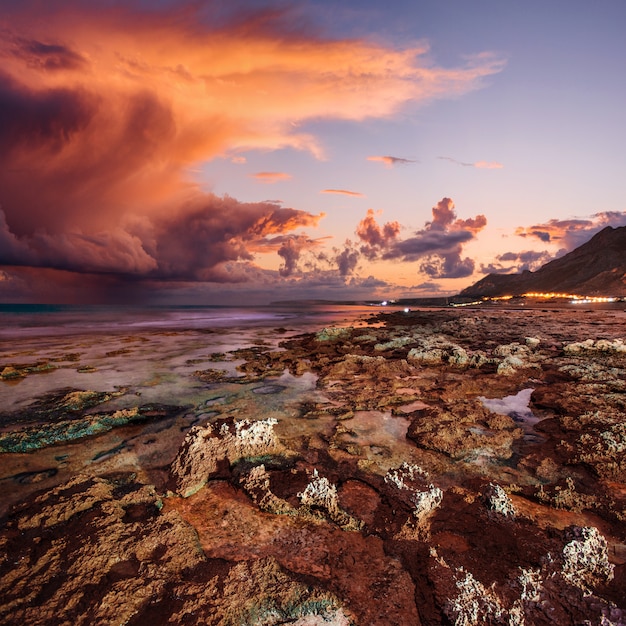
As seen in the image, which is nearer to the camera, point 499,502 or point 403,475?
point 499,502

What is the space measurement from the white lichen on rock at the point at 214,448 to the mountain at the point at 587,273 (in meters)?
134

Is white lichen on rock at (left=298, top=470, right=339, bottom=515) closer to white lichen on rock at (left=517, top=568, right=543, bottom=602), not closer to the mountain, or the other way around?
white lichen on rock at (left=517, top=568, right=543, bottom=602)

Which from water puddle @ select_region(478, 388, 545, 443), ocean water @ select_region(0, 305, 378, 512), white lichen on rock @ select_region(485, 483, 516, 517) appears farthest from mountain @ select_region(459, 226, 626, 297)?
white lichen on rock @ select_region(485, 483, 516, 517)

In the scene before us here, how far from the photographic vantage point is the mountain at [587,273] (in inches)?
4377

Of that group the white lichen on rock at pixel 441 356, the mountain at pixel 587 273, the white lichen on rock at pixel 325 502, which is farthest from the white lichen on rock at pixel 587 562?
the mountain at pixel 587 273

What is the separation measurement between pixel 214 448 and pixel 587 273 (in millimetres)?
172103

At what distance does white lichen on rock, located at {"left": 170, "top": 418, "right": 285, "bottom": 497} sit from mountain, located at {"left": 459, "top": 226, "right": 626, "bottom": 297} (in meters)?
134

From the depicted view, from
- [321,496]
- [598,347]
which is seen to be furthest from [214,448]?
[598,347]

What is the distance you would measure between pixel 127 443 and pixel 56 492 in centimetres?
122

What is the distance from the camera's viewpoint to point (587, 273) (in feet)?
433

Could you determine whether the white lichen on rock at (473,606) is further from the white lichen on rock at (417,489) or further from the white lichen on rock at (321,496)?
the white lichen on rock at (321,496)

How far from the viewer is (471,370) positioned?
7.78m

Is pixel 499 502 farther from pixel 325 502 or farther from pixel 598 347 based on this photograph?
pixel 598 347

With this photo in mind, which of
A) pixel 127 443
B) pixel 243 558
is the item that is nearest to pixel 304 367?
pixel 127 443
